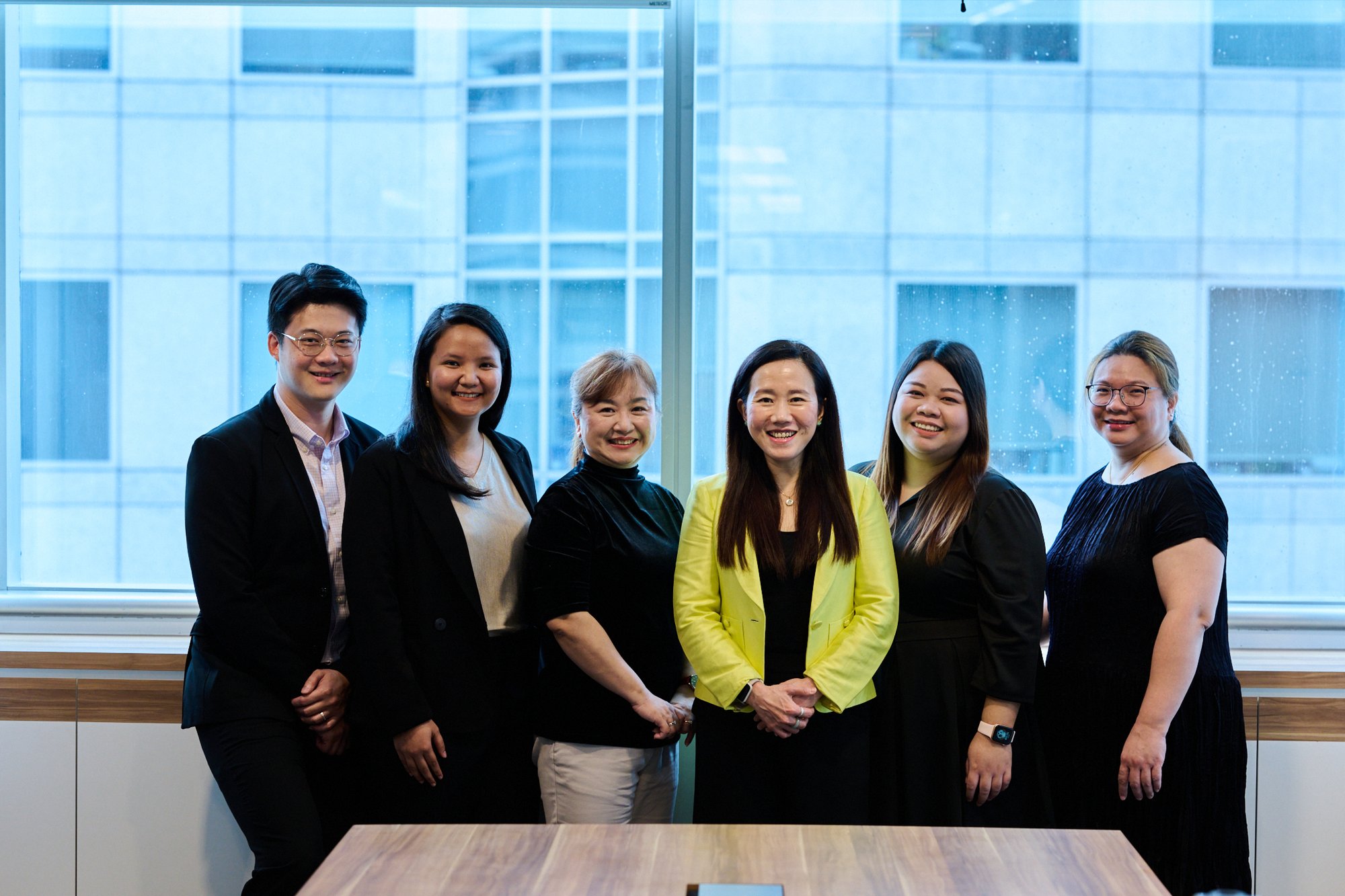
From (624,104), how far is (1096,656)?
2.07 metres

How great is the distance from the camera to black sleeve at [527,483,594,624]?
2121 millimetres

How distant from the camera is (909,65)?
2.90 metres

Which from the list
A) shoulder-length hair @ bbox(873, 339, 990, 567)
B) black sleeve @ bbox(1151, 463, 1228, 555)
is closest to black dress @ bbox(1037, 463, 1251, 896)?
Answer: black sleeve @ bbox(1151, 463, 1228, 555)

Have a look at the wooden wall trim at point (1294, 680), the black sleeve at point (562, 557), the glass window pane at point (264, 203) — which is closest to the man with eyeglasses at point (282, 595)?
the black sleeve at point (562, 557)

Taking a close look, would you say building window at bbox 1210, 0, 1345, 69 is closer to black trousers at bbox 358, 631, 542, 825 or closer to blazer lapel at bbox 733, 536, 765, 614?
A: blazer lapel at bbox 733, 536, 765, 614

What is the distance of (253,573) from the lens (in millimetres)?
2152

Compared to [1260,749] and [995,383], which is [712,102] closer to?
[995,383]

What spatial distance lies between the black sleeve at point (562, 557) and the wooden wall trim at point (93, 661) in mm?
1184

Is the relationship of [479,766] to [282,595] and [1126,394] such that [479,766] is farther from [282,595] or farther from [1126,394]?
[1126,394]

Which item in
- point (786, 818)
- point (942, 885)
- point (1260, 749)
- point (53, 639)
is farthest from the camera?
point (53, 639)

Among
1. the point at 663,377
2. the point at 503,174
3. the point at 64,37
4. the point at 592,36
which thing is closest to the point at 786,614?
the point at 663,377

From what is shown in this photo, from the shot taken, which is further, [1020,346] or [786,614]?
[1020,346]

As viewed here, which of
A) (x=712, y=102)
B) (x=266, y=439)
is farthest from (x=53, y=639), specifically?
(x=712, y=102)

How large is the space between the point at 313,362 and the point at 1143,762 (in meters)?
2.12
